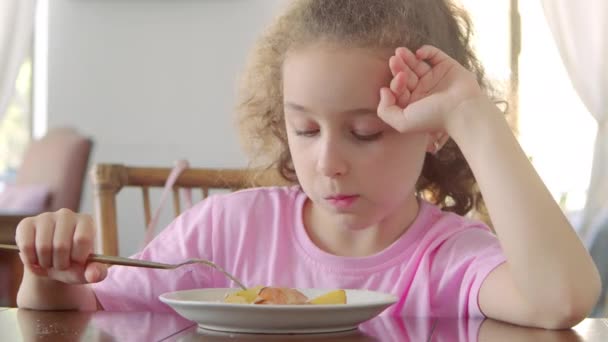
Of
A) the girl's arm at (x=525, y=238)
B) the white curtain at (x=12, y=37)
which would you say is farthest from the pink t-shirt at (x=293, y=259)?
the white curtain at (x=12, y=37)

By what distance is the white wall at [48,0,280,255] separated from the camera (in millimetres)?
4176

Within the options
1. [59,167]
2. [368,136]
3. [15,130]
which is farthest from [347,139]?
[15,130]

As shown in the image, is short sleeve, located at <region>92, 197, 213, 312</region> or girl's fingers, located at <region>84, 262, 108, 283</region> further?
short sleeve, located at <region>92, 197, 213, 312</region>

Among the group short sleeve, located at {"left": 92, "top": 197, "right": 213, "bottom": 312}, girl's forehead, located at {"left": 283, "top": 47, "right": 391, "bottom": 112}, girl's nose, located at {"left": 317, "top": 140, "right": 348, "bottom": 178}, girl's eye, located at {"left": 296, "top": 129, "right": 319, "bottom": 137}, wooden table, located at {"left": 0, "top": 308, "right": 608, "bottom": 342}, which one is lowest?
short sleeve, located at {"left": 92, "top": 197, "right": 213, "bottom": 312}

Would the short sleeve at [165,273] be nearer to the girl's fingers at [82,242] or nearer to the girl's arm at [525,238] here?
the girl's fingers at [82,242]

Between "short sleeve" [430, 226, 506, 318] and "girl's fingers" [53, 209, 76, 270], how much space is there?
0.43 m

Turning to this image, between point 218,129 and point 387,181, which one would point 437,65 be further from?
point 218,129

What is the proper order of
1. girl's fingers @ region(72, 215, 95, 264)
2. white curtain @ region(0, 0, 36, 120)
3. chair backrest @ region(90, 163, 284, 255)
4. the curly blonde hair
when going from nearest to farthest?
1. girl's fingers @ region(72, 215, 95, 264)
2. the curly blonde hair
3. chair backrest @ region(90, 163, 284, 255)
4. white curtain @ region(0, 0, 36, 120)

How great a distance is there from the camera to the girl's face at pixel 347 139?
908 millimetres

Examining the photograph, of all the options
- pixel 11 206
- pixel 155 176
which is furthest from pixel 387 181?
pixel 11 206

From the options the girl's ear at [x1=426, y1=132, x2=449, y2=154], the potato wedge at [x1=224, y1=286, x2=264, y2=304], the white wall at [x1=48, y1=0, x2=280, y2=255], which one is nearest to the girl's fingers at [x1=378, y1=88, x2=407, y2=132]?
the girl's ear at [x1=426, y1=132, x2=449, y2=154]

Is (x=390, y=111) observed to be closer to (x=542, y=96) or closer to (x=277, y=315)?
(x=277, y=315)

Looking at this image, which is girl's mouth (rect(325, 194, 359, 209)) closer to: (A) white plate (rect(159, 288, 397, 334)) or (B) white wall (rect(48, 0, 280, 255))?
(A) white plate (rect(159, 288, 397, 334))

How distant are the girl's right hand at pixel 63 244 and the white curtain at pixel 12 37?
3.68m
